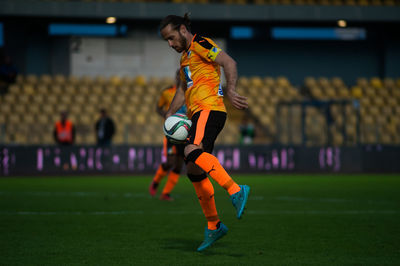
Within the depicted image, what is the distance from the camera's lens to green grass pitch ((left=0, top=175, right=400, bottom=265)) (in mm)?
4930

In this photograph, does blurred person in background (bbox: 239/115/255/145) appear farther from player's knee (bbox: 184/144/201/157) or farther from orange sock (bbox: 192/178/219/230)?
player's knee (bbox: 184/144/201/157)

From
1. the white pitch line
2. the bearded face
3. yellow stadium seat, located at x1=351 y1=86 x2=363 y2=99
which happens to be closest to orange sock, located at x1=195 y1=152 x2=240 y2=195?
the bearded face

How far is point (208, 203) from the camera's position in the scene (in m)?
5.33

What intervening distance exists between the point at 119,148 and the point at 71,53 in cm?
1077

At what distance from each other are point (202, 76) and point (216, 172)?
91 cm

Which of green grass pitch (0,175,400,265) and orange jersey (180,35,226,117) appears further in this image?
orange jersey (180,35,226,117)

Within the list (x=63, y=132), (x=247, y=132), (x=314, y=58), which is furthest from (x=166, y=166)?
(x=314, y=58)

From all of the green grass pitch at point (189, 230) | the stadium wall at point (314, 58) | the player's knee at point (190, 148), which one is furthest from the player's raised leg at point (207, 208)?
the stadium wall at point (314, 58)

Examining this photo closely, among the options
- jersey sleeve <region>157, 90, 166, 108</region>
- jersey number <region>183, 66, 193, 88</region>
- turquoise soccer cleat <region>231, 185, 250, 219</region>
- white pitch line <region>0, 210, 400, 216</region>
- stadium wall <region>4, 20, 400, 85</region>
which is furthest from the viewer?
stadium wall <region>4, 20, 400, 85</region>

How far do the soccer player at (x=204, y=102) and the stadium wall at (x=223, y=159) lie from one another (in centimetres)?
1301

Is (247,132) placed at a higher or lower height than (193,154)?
lower

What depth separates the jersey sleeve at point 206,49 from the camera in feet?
17.3

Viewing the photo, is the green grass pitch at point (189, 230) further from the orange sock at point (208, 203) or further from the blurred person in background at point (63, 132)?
the blurred person in background at point (63, 132)

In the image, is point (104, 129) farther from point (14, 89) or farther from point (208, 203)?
point (208, 203)
